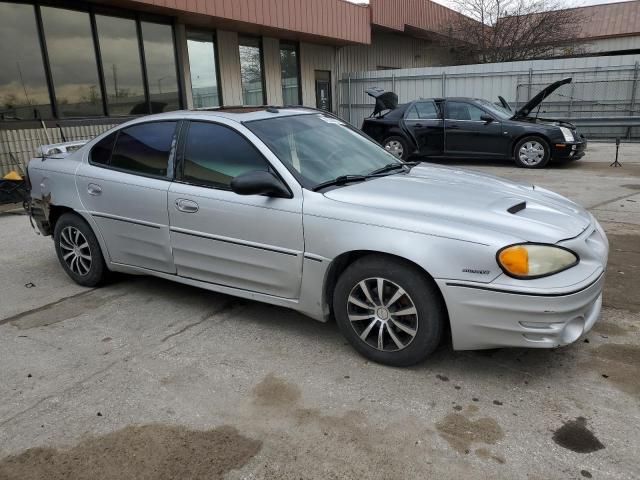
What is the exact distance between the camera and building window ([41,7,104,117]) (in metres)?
9.55

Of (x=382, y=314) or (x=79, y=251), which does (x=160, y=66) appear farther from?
(x=382, y=314)

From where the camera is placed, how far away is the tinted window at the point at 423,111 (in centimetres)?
1181

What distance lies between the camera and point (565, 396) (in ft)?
9.04

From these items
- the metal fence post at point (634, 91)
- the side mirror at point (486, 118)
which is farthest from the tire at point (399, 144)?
the metal fence post at point (634, 91)

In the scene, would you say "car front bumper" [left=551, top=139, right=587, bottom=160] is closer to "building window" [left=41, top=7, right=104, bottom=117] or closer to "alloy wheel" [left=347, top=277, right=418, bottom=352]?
"alloy wheel" [left=347, top=277, right=418, bottom=352]

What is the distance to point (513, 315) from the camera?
2.66 meters

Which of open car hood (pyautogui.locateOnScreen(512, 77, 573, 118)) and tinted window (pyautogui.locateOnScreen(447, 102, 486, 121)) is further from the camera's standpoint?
tinted window (pyautogui.locateOnScreen(447, 102, 486, 121))

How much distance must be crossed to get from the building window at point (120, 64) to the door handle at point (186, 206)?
8111mm

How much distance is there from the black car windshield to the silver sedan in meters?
0.01

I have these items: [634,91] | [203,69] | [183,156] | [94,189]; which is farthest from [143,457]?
[634,91]

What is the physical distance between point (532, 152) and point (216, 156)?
29.5 feet

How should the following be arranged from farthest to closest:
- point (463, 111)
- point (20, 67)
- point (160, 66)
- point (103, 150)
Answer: point (160, 66), point (463, 111), point (20, 67), point (103, 150)

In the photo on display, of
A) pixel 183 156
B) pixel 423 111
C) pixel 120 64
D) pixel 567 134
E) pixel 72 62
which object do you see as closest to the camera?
pixel 183 156

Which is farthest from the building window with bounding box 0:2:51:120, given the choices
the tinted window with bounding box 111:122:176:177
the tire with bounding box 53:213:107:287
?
the tinted window with bounding box 111:122:176:177
